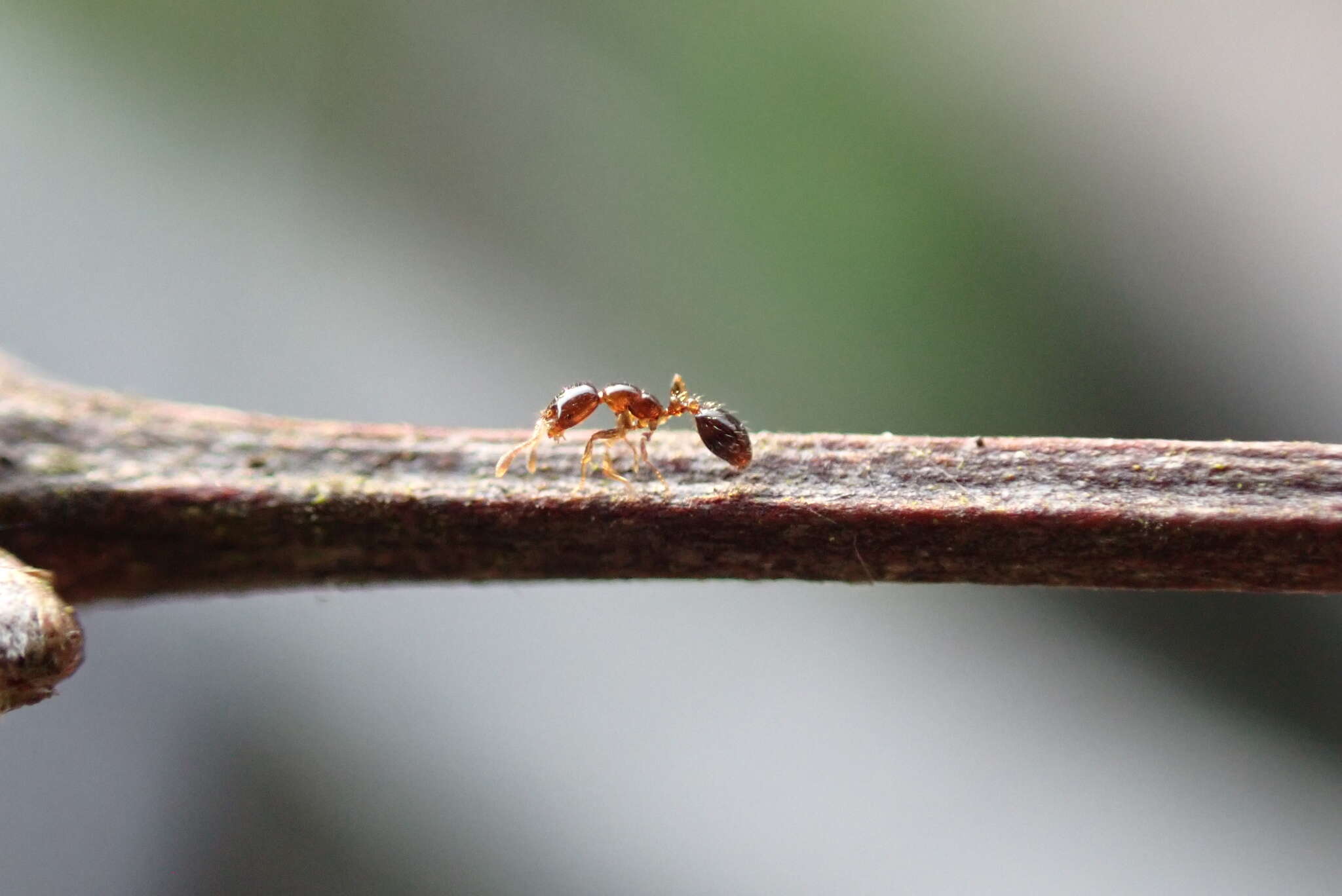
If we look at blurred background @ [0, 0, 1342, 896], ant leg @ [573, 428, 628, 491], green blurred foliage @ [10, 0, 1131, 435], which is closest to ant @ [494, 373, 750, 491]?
ant leg @ [573, 428, 628, 491]

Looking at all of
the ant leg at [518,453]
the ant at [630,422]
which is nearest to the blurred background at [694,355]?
the ant at [630,422]

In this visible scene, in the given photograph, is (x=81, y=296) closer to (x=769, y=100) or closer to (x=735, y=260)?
(x=735, y=260)

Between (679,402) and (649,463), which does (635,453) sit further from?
(679,402)

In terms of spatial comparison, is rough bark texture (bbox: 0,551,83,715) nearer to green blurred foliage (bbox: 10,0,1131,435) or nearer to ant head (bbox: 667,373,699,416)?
ant head (bbox: 667,373,699,416)

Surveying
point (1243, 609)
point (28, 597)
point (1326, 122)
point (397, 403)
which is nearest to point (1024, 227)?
point (1326, 122)

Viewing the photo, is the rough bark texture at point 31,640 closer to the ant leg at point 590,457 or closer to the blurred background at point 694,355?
the ant leg at point 590,457

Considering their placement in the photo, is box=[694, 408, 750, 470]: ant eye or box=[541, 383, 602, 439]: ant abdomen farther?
box=[541, 383, 602, 439]: ant abdomen
